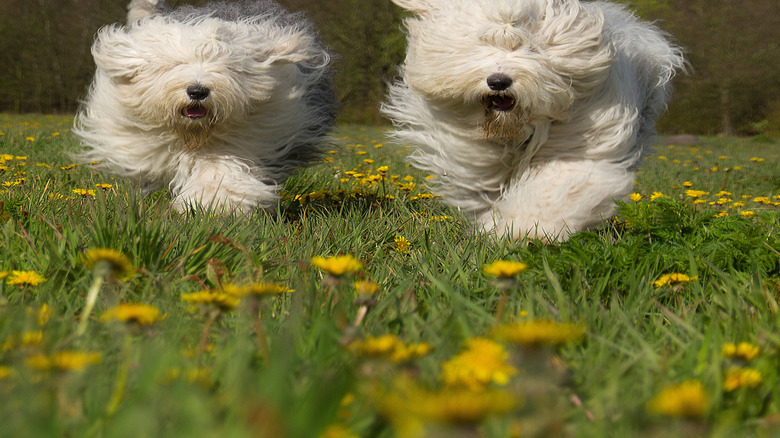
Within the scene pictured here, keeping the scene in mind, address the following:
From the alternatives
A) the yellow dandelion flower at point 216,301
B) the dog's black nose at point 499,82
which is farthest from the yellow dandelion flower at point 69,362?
the dog's black nose at point 499,82

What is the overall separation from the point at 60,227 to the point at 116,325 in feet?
4.82

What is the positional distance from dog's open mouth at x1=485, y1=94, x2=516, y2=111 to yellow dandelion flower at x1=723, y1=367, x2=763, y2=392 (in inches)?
98.8

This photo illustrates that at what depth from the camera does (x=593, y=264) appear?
247 centimetres

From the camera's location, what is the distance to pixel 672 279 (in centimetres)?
232

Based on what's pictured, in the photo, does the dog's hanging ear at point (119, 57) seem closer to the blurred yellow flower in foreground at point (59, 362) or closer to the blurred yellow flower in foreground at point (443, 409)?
the blurred yellow flower in foreground at point (59, 362)

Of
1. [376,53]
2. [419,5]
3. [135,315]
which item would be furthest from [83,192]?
[376,53]

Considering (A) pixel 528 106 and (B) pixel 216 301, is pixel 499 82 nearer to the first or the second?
(A) pixel 528 106

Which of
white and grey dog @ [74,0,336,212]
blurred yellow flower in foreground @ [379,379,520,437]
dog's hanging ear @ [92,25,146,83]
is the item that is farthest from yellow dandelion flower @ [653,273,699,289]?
dog's hanging ear @ [92,25,146,83]

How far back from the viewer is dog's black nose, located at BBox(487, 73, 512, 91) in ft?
11.6

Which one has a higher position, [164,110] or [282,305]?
[282,305]

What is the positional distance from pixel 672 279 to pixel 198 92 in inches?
105

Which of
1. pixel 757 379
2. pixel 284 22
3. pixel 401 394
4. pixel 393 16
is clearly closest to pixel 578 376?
pixel 757 379

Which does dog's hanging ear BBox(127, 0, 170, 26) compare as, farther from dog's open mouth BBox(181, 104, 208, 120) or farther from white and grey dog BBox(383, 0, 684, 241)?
white and grey dog BBox(383, 0, 684, 241)

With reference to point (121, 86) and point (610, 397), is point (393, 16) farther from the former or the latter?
point (610, 397)
